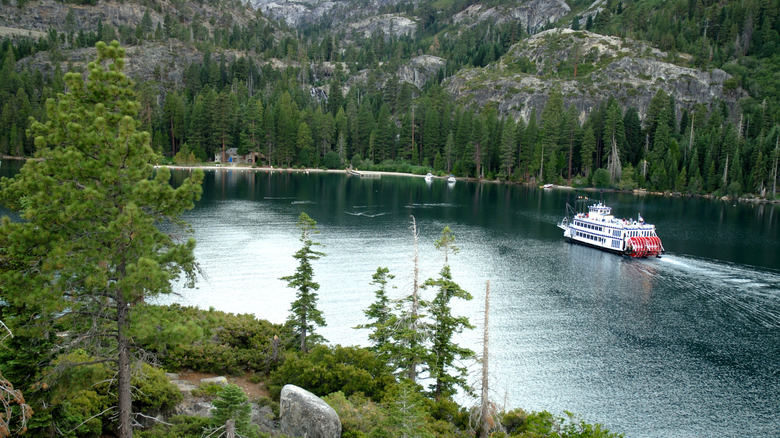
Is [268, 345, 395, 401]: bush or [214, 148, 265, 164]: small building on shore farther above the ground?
[214, 148, 265, 164]: small building on shore

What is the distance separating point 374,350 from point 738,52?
706ft

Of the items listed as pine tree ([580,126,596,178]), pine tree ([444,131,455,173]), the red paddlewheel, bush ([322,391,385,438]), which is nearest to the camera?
bush ([322,391,385,438])

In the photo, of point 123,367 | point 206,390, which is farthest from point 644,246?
point 123,367

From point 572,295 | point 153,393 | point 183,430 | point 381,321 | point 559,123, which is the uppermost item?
point 559,123

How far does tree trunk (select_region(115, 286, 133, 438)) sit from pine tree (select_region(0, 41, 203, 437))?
1.2 inches

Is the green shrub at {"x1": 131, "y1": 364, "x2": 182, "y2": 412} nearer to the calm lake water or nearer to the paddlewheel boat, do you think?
the calm lake water

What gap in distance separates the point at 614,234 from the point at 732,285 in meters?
19.9

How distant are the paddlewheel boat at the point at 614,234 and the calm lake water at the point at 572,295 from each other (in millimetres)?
2021

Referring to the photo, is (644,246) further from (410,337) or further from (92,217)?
(92,217)

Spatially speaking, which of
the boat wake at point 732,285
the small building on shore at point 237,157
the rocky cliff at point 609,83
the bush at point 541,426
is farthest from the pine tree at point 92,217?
the rocky cliff at point 609,83

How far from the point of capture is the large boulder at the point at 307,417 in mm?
18562

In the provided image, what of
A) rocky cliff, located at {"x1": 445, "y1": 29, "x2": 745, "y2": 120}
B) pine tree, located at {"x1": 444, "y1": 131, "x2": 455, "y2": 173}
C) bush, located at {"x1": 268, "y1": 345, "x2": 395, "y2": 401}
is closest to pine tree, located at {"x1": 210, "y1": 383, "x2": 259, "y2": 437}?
bush, located at {"x1": 268, "y1": 345, "x2": 395, "y2": 401}

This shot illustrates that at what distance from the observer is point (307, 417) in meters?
18.8

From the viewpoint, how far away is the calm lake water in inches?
1209
